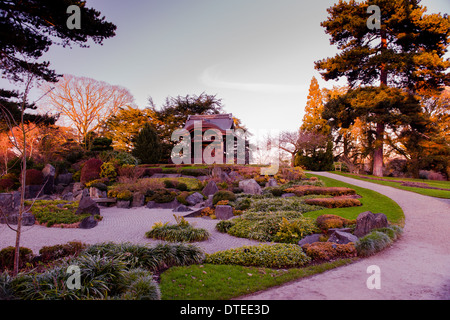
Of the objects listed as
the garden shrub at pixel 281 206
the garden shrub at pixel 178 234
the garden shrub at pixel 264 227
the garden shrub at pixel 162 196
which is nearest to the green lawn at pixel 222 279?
the garden shrub at pixel 178 234

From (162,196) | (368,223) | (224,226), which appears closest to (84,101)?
(162,196)

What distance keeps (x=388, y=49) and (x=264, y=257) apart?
17670 millimetres

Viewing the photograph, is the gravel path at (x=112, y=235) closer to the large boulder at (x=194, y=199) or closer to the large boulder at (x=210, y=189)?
the large boulder at (x=194, y=199)

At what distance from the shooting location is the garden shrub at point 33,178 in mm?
13203

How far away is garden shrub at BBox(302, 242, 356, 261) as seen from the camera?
4582 millimetres

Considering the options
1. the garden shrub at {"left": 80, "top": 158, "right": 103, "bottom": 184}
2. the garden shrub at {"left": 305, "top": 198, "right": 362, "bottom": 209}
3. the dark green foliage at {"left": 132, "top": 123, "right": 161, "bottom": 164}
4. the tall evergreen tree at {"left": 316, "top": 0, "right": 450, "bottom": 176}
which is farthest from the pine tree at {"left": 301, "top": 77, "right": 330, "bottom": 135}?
the garden shrub at {"left": 80, "top": 158, "right": 103, "bottom": 184}

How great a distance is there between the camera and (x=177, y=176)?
52.1 ft

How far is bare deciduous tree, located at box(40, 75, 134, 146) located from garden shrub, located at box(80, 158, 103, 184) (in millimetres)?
11941

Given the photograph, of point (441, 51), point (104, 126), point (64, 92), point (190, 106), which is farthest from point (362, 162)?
point (64, 92)

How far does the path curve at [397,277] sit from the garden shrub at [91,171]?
13.3 meters

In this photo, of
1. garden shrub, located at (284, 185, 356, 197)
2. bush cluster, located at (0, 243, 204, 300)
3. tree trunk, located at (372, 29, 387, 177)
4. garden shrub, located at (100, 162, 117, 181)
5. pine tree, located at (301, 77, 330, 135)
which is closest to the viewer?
bush cluster, located at (0, 243, 204, 300)

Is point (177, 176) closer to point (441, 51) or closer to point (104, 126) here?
point (104, 126)

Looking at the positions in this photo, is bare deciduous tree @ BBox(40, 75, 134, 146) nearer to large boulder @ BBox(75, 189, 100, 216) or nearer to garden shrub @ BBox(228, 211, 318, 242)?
large boulder @ BBox(75, 189, 100, 216)

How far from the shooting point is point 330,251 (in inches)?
184
